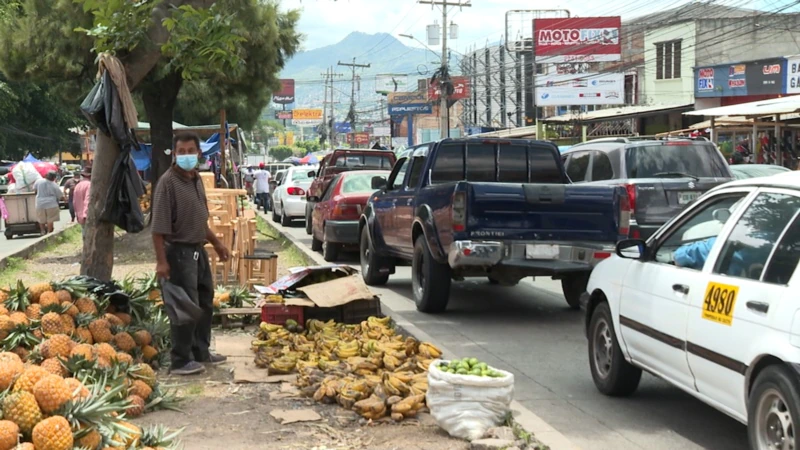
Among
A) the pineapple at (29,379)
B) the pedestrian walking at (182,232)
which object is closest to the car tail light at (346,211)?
the pedestrian walking at (182,232)

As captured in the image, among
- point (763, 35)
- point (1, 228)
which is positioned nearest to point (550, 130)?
point (763, 35)

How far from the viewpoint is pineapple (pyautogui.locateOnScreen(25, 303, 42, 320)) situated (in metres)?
7.00

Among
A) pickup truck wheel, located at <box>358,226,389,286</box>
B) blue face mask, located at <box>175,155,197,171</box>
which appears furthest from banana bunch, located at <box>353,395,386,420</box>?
pickup truck wheel, located at <box>358,226,389,286</box>

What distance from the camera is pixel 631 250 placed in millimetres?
6559

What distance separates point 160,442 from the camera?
4898 mm

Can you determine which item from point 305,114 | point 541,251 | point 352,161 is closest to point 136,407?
point 541,251

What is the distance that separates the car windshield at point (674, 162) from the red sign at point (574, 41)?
43.8 meters

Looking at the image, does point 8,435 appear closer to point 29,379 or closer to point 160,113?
point 29,379

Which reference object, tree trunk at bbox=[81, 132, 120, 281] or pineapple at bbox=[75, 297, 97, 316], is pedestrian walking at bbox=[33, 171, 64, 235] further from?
pineapple at bbox=[75, 297, 97, 316]

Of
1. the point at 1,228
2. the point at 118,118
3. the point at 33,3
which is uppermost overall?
the point at 33,3

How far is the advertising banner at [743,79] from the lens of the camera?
3244 centimetres

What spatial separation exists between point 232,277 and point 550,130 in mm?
37308

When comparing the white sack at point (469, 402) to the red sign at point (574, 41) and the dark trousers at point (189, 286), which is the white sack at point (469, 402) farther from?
the red sign at point (574, 41)

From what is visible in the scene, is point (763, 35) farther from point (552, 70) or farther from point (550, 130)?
point (552, 70)
